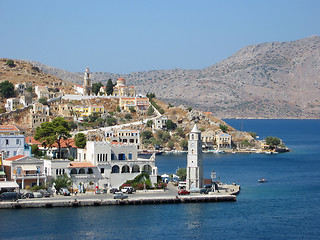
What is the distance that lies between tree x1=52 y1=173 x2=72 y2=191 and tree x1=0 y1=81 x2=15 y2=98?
76264mm

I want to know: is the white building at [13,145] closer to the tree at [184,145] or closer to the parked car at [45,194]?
the parked car at [45,194]

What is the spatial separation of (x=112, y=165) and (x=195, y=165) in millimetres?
7490

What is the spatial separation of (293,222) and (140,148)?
7477cm

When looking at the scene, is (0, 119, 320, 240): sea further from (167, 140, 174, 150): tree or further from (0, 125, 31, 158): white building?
(167, 140, 174, 150): tree

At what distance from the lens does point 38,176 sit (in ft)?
191

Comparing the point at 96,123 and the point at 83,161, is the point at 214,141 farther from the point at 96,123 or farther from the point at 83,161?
the point at 83,161

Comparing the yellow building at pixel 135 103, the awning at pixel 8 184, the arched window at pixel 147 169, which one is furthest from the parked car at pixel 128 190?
the yellow building at pixel 135 103

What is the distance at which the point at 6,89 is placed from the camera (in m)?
131

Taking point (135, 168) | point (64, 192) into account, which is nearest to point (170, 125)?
point (135, 168)

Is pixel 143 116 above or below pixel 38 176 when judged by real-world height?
above

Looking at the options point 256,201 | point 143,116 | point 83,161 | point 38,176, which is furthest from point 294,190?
point 143,116

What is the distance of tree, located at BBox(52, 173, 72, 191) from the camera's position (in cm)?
5753

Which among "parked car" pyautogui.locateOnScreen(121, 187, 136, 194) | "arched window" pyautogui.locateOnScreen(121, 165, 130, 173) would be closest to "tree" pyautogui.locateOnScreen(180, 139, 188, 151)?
"arched window" pyautogui.locateOnScreen(121, 165, 130, 173)

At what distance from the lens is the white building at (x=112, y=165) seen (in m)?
60.5
